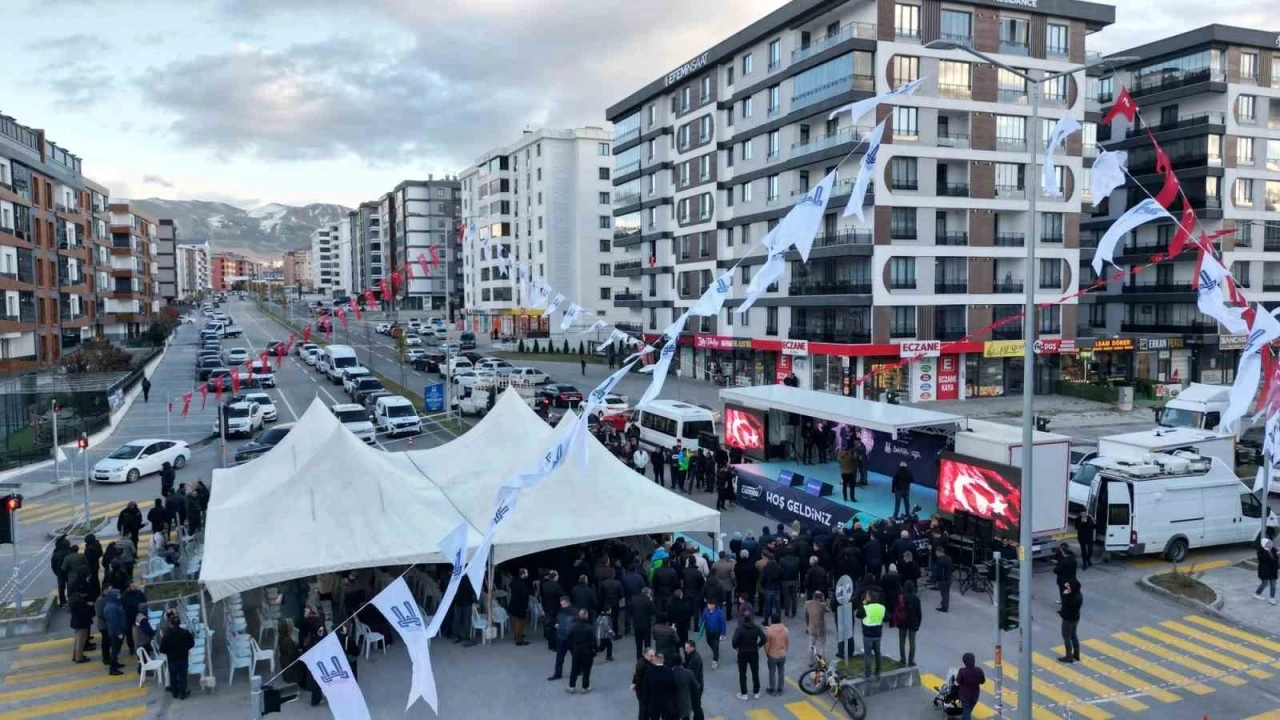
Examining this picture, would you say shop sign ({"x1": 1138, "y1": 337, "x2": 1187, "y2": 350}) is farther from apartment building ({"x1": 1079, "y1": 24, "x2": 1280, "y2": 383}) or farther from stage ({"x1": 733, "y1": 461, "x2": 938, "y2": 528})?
stage ({"x1": 733, "y1": 461, "x2": 938, "y2": 528})

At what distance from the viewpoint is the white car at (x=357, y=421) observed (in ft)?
113

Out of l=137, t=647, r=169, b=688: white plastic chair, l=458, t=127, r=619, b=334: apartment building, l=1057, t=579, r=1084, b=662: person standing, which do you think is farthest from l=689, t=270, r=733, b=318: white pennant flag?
l=458, t=127, r=619, b=334: apartment building

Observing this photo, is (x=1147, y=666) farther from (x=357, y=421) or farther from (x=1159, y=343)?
(x=1159, y=343)

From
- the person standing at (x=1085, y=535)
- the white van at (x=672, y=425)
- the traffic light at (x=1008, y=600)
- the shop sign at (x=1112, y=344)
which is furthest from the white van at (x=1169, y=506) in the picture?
the shop sign at (x=1112, y=344)

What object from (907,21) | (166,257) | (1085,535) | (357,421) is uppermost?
(907,21)

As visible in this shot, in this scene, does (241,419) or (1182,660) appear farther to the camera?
(241,419)

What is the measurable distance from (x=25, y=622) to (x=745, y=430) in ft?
71.1

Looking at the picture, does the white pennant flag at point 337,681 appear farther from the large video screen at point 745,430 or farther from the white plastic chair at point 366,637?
the large video screen at point 745,430

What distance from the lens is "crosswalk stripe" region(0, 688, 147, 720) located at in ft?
43.3

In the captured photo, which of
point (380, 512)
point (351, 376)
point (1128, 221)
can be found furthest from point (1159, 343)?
point (380, 512)

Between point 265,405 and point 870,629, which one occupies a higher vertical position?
point 265,405

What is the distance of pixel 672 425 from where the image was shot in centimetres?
3159

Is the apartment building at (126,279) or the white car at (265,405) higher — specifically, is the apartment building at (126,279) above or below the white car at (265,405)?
above

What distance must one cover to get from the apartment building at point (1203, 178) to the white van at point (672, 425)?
31871mm
